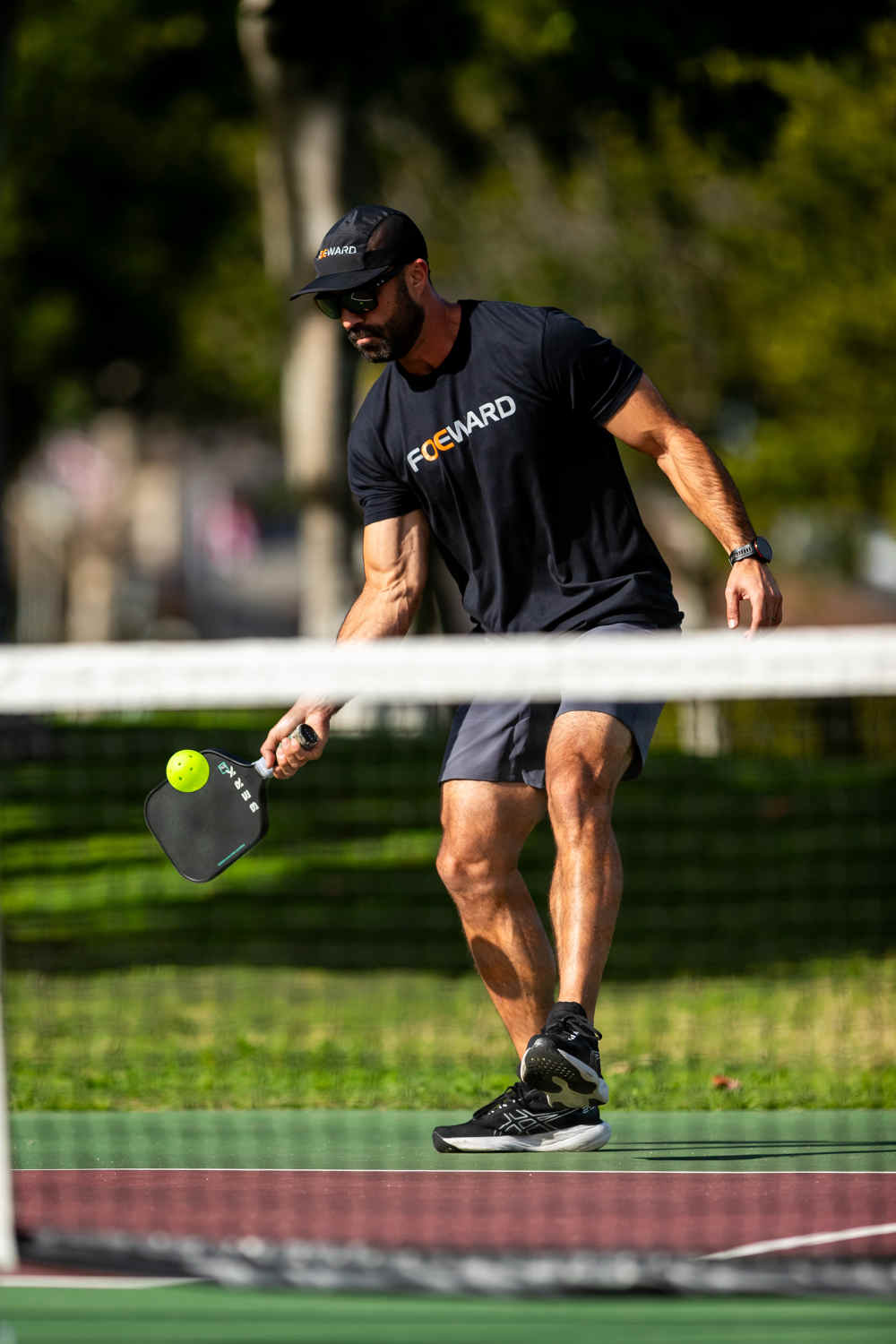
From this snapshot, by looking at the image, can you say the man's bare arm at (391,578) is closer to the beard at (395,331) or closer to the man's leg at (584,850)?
the beard at (395,331)

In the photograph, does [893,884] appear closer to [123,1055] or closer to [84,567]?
[123,1055]

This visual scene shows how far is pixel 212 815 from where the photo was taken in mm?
6105

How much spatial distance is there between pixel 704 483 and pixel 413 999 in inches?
242

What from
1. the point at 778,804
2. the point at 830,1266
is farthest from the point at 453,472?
the point at 778,804

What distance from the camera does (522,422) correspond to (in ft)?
19.8

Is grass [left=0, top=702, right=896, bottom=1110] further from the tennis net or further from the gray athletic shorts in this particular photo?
the gray athletic shorts

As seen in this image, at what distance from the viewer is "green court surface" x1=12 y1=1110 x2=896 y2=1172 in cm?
620

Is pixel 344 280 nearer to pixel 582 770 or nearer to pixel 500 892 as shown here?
pixel 582 770

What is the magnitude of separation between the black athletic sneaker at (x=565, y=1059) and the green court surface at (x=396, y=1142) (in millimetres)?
493

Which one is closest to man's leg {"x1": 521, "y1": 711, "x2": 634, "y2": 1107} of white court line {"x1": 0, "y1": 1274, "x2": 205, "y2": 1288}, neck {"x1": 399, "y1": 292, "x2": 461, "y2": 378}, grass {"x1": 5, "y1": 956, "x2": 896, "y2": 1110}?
neck {"x1": 399, "y1": 292, "x2": 461, "y2": 378}

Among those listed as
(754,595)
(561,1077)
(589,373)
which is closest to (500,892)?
(561,1077)

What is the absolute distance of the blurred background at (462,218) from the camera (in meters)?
15.3

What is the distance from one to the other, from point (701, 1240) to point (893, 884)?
1136cm

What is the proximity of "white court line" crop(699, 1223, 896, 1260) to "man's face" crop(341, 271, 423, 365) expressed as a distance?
244 centimetres
